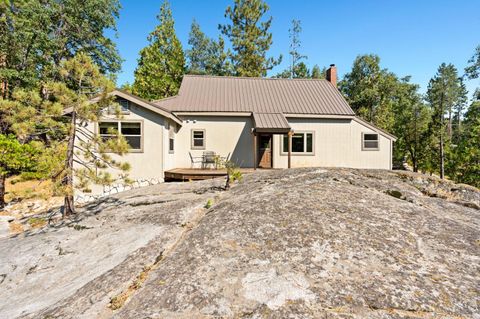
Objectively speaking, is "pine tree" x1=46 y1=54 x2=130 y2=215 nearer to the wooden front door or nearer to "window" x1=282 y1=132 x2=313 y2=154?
the wooden front door

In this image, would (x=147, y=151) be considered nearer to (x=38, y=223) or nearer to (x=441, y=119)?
(x=38, y=223)

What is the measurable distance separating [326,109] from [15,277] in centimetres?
1501

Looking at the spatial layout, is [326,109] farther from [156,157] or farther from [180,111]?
[156,157]

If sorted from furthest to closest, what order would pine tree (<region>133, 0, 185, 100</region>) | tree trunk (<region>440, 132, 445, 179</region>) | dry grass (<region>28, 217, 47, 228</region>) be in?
pine tree (<region>133, 0, 185, 100</region>)
tree trunk (<region>440, 132, 445, 179</region>)
dry grass (<region>28, 217, 47, 228</region>)

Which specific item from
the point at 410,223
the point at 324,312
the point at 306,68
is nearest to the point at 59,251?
the point at 324,312

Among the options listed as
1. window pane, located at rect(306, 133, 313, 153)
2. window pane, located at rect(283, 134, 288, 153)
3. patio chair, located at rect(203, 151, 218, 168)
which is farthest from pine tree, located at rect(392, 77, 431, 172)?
patio chair, located at rect(203, 151, 218, 168)

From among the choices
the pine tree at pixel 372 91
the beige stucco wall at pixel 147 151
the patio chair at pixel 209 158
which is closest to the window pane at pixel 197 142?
the patio chair at pixel 209 158

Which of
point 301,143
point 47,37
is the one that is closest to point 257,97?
point 301,143

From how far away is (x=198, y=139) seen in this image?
46.7ft

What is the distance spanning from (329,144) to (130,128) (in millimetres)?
11004

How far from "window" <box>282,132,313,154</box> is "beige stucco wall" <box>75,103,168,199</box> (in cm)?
718

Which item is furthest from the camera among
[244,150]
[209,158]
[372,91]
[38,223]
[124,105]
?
[372,91]

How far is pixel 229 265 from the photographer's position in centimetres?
278

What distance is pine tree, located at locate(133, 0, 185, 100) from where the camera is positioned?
2702cm
